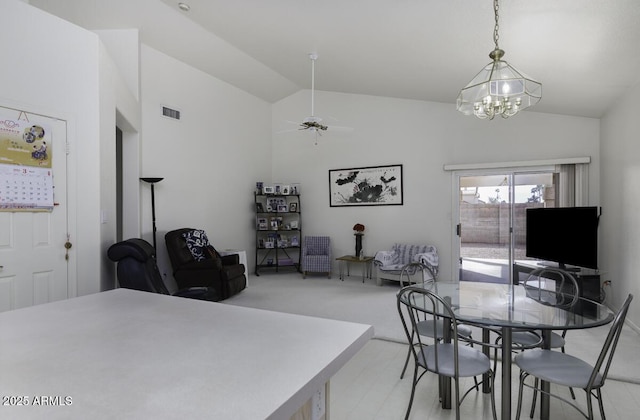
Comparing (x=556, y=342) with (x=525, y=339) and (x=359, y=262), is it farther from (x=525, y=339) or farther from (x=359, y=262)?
(x=359, y=262)

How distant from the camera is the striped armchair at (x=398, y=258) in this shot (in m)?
5.75

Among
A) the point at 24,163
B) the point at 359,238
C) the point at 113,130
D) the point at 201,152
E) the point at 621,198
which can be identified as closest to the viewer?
the point at 24,163

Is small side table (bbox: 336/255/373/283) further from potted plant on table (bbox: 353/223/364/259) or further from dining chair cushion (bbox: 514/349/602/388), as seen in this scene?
dining chair cushion (bbox: 514/349/602/388)

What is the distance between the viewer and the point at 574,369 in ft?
6.27

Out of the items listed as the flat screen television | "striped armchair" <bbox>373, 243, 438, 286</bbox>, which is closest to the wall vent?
"striped armchair" <bbox>373, 243, 438, 286</bbox>

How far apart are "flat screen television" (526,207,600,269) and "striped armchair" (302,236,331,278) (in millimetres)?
3281

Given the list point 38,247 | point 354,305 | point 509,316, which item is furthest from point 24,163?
point 354,305

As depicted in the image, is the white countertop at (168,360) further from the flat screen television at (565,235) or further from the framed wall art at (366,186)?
the framed wall art at (366,186)

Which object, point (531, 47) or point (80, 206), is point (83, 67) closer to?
point (80, 206)

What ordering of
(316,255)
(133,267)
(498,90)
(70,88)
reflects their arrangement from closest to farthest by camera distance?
(498,90), (70,88), (133,267), (316,255)

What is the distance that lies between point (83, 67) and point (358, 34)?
2.62 metres

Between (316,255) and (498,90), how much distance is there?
192 inches

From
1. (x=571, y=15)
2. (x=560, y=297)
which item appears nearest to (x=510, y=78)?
(x=571, y=15)

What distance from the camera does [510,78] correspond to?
92.2 inches
